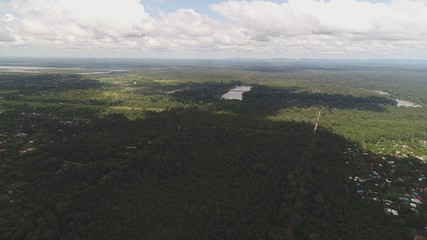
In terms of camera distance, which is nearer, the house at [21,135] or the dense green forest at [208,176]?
the dense green forest at [208,176]

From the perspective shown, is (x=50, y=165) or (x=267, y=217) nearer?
(x=267, y=217)

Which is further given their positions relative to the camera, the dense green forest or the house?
the house

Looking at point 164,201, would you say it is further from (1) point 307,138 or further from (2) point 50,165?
(1) point 307,138

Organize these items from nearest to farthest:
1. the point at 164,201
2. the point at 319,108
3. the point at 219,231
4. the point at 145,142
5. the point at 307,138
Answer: the point at 219,231 → the point at 164,201 → the point at 145,142 → the point at 307,138 → the point at 319,108

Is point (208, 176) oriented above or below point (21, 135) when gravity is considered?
below

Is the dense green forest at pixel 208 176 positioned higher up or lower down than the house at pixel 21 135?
lower down

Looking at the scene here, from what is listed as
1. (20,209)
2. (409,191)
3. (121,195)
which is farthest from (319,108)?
(20,209)

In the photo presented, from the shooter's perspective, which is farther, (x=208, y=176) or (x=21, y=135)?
(x=21, y=135)

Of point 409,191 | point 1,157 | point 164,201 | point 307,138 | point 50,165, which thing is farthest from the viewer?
point 307,138
